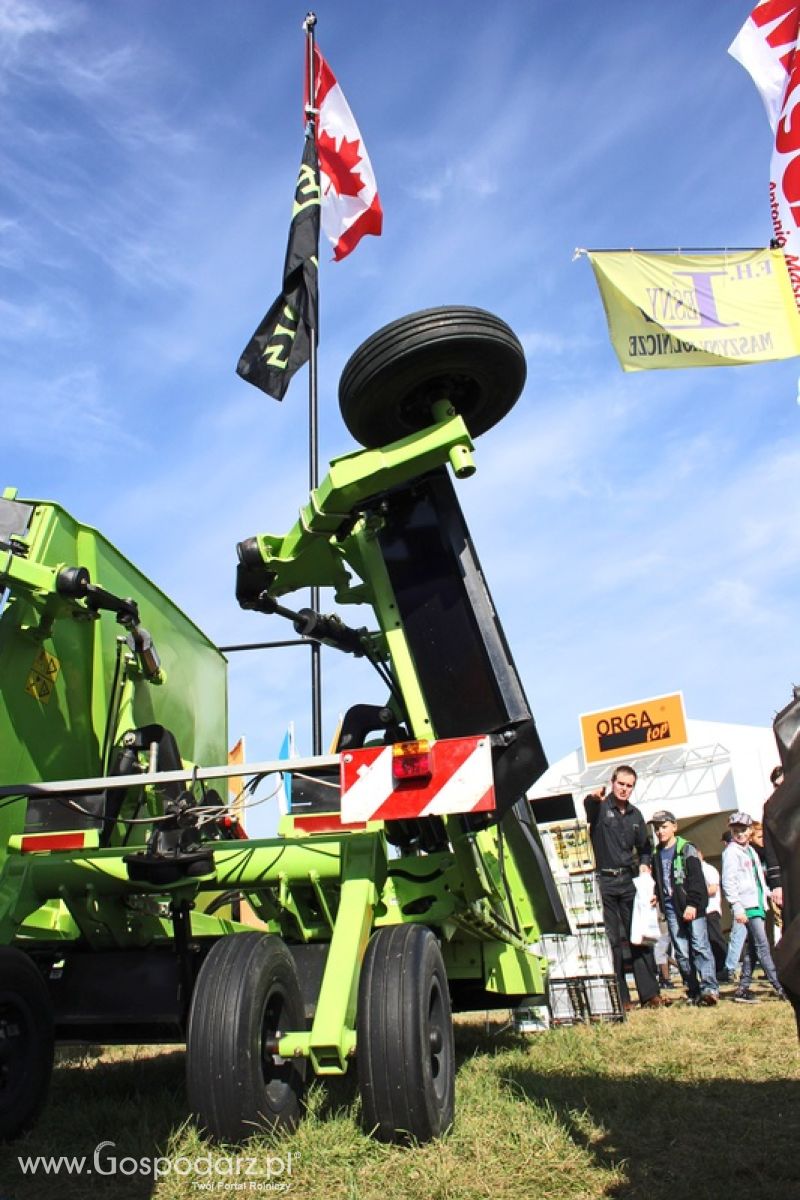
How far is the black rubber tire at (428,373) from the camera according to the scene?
402 centimetres

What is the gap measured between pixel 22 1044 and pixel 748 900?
7.58 m

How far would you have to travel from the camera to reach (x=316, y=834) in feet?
14.9

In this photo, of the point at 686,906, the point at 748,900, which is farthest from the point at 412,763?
the point at 748,900

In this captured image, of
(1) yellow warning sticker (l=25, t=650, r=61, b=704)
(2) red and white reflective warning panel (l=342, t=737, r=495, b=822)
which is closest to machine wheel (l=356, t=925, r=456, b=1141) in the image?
(2) red and white reflective warning panel (l=342, t=737, r=495, b=822)

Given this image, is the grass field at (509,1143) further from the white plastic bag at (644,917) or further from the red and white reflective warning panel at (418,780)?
the white plastic bag at (644,917)

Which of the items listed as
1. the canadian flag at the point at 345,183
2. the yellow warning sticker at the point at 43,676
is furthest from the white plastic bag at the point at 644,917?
the canadian flag at the point at 345,183

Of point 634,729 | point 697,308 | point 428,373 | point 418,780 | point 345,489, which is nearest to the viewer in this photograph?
point 418,780

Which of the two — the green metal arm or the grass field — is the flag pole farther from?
the grass field

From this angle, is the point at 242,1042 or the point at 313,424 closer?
the point at 242,1042

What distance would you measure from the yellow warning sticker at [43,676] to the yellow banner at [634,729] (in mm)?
20268

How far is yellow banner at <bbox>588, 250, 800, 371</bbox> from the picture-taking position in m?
9.87

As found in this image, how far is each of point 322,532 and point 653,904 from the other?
18.7 ft

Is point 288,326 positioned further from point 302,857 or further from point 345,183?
point 302,857

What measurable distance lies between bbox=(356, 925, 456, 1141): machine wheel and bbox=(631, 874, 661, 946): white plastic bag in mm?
5168
